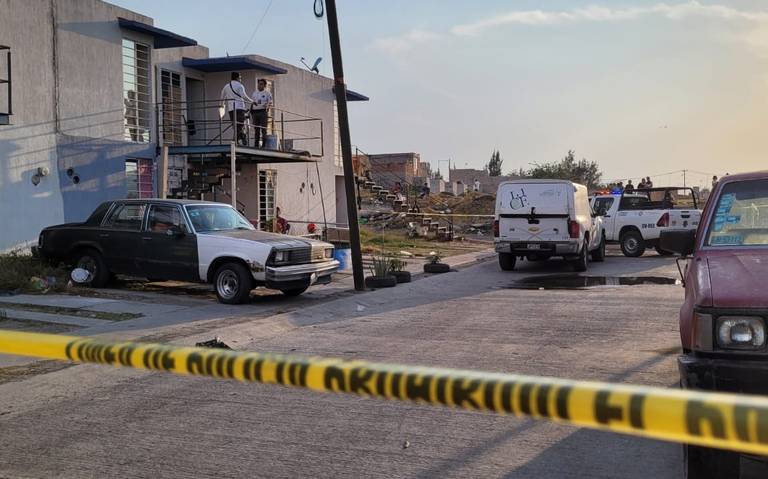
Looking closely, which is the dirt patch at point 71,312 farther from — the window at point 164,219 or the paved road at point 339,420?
the window at point 164,219

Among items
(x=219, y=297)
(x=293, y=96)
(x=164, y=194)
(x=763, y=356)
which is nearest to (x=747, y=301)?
(x=763, y=356)

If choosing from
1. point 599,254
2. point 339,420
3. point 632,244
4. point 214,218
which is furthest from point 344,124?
point 632,244

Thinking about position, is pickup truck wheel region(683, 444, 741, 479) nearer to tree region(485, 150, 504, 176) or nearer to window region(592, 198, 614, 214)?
window region(592, 198, 614, 214)

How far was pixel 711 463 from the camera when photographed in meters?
3.35

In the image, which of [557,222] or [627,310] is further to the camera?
[557,222]

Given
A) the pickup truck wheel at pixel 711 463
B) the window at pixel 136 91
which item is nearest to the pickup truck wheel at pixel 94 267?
the window at pixel 136 91

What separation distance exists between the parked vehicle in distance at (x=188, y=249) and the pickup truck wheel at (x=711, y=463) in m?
8.36

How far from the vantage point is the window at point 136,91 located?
17.9m

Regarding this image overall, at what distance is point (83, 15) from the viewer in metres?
16.3

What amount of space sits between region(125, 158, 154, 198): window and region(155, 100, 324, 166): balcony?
→ 2.39ft

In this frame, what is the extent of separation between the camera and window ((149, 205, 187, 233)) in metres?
11.9

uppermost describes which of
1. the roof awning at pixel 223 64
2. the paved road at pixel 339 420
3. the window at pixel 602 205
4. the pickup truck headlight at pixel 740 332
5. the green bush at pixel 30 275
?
the roof awning at pixel 223 64

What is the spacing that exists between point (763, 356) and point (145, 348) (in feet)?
9.46

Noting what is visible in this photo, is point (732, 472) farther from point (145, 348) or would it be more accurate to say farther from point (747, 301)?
point (145, 348)
